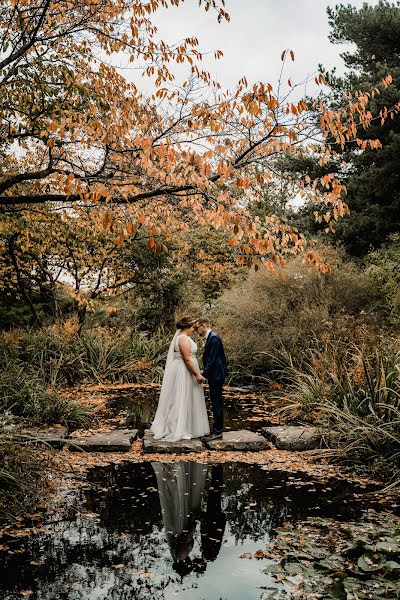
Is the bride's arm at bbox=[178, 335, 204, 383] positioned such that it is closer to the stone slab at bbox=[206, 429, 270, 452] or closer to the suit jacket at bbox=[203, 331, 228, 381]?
the suit jacket at bbox=[203, 331, 228, 381]

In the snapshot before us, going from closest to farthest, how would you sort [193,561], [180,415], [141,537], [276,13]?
[193,561], [141,537], [276,13], [180,415]

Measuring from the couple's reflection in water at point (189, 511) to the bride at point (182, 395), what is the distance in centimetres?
117

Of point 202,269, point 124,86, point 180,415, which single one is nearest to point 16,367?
point 180,415

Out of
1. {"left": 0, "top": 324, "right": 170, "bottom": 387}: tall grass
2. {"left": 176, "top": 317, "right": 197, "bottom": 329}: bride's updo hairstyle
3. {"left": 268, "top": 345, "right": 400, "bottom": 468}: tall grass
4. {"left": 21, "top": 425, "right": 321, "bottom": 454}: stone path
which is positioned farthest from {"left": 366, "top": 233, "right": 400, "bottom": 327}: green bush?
{"left": 0, "top": 324, "right": 170, "bottom": 387}: tall grass

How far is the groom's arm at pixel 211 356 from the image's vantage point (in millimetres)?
8219

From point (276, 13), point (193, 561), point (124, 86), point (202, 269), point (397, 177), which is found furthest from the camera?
point (202, 269)

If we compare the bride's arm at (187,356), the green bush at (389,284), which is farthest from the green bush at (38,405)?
the green bush at (389,284)

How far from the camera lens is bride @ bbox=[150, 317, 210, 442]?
320 inches

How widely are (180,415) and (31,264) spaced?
34.3ft

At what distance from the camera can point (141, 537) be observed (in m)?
4.64

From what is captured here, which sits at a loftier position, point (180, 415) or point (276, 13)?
point (276, 13)

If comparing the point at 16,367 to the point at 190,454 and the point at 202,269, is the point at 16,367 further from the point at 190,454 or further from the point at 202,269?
the point at 202,269

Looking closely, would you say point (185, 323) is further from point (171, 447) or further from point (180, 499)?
point (180, 499)

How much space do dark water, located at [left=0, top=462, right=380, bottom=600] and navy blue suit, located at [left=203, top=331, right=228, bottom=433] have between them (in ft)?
4.24
